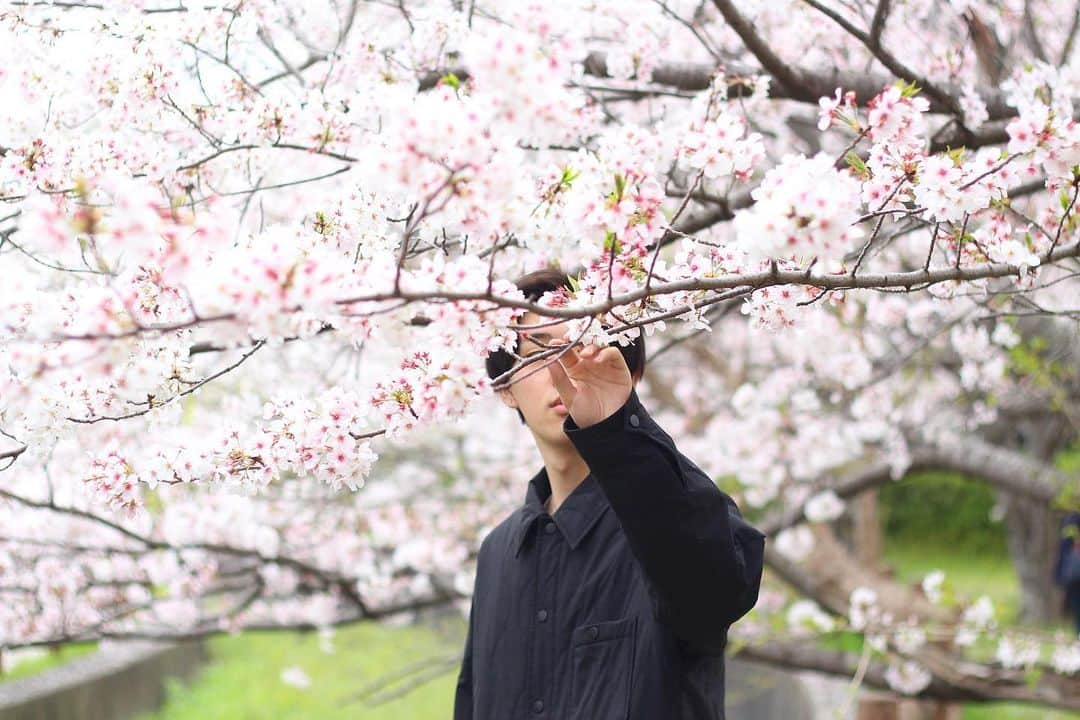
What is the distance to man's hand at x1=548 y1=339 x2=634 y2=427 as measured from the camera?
1.74 meters

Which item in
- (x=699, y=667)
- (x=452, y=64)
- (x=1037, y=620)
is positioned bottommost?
(x=1037, y=620)

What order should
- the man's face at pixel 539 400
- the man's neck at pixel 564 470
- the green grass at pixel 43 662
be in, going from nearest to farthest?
the man's face at pixel 539 400 → the man's neck at pixel 564 470 → the green grass at pixel 43 662

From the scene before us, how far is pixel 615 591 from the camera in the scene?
206 centimetres

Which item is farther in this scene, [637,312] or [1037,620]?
[1037,620]

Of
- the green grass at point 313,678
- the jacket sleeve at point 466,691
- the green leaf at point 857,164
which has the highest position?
the green leaf at point 857,164

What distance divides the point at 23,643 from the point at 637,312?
2.99 metres

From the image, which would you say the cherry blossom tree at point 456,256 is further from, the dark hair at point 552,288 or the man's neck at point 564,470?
the man's neck at point 564,470

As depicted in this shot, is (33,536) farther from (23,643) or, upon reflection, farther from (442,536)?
(442,536)

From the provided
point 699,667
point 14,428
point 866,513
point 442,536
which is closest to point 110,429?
point 14,428

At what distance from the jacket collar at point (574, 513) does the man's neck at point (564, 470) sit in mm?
23

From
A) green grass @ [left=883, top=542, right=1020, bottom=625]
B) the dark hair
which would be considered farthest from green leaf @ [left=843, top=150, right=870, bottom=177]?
green grass @ [left=883, top=542, right=1020, bottom=625]

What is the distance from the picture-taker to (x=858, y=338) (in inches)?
199

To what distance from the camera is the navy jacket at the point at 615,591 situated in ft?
5.74

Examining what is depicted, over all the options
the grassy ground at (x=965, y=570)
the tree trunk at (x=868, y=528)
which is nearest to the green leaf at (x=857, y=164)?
the tree trunk at (x=868, y=528)
